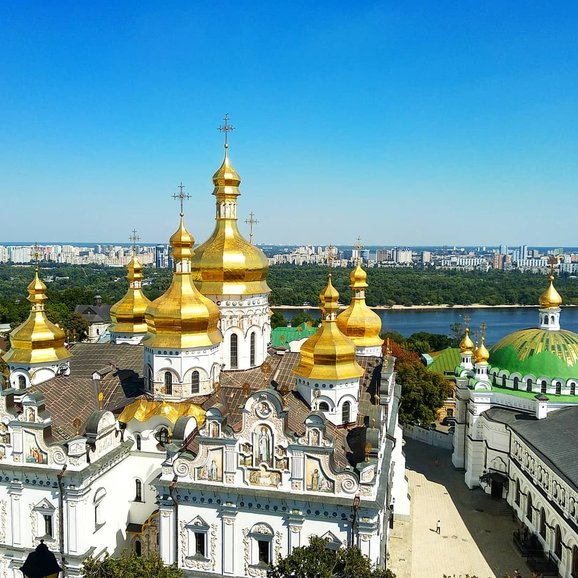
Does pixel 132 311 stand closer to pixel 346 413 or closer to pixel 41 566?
pixel 346 413

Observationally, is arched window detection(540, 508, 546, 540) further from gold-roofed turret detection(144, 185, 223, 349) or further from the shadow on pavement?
gold-roofed turret detection(144, 185, 223, 349)

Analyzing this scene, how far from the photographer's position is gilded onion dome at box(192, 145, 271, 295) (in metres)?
16.4

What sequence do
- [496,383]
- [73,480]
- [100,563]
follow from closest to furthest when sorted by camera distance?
[100,563] < [73,480] < [496,383]

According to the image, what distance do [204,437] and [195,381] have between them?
10.7ft

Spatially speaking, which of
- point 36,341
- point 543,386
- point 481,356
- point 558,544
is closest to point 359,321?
point 481,356

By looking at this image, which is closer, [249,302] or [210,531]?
[210,531]

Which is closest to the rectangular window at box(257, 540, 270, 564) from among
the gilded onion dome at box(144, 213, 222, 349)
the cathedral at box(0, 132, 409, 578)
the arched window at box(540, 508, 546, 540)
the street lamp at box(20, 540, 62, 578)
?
the cathedral at box(0, 132, 409, 578)

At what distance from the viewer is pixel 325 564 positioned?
358 inches

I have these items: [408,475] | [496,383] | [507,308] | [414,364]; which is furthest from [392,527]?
[507,308]

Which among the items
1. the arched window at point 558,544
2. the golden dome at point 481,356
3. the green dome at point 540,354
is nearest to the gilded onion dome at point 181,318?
the arched window at point 558,544

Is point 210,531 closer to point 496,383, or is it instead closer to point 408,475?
point 408,475

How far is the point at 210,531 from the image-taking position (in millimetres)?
11266

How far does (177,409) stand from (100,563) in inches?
179

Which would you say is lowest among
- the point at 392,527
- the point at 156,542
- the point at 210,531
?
the point at 392,527
